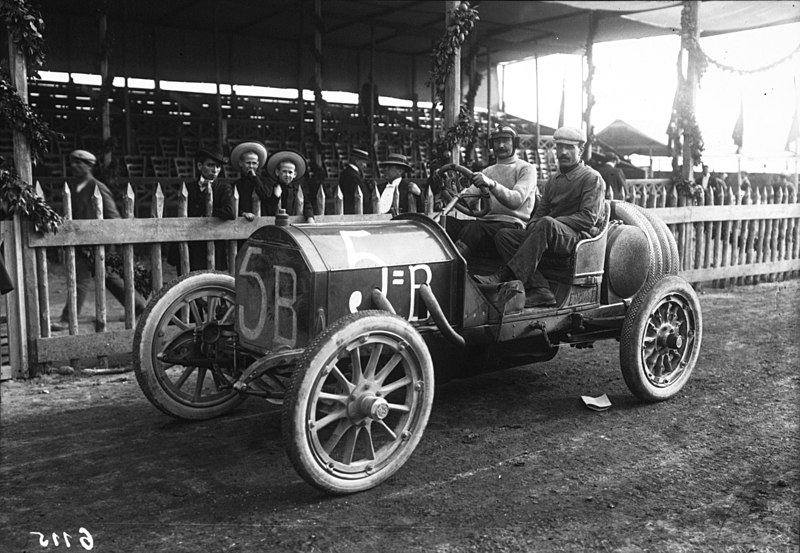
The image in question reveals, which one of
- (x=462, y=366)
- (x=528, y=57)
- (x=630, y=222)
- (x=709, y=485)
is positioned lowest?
(x=709, y=485)

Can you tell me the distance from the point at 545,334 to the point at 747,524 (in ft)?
6.16

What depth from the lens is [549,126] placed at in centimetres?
2652

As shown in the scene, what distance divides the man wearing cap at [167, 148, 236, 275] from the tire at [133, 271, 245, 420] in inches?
69.6

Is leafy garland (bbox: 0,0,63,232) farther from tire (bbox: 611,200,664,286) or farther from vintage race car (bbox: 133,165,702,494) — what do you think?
tire (bbox: 611,200,664,286)

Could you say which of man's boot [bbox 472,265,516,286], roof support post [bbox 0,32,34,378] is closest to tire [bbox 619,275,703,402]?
man's boot [bbox 472,265,516,286]

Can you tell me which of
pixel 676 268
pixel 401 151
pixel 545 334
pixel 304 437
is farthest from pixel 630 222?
pixel 401 151

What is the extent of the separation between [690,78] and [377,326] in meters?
9.42

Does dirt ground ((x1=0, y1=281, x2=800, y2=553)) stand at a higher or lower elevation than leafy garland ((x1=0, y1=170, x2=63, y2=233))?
Result: lower

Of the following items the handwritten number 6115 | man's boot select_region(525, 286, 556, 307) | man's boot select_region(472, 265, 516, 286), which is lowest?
the handwritten number 6115

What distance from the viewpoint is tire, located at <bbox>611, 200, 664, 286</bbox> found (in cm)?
548

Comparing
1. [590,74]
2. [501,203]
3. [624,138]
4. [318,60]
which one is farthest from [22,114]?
[624,138]

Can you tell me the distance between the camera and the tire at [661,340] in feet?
16.0

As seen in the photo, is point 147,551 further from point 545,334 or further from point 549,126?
point 549,126

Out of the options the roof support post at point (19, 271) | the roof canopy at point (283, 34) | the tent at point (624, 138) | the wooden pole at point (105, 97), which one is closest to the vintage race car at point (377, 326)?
the roof support post at point (19, 271)
